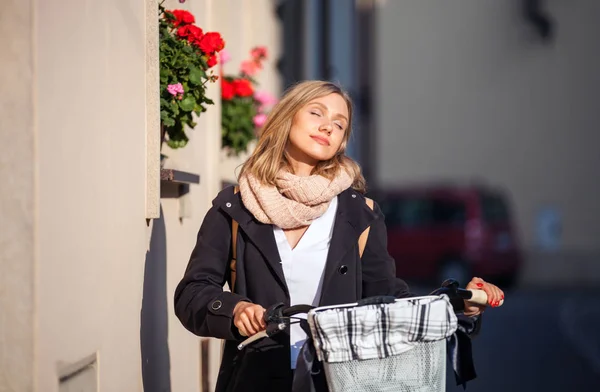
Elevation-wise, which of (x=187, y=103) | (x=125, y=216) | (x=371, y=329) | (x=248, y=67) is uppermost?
(x=248, y=67)

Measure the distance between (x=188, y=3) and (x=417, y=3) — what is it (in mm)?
25230

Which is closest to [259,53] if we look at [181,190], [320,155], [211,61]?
[181,190]

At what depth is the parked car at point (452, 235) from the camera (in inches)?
856

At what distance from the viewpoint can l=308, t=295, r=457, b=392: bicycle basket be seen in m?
2.85

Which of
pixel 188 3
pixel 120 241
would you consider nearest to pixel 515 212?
pixel 188 3

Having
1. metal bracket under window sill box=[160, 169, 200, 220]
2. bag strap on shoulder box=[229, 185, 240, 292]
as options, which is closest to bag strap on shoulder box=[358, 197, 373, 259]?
bag strap on shoulder box=[229, 185, 240, 292]

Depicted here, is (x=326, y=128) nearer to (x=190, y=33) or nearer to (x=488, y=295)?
(x=488, y=295)

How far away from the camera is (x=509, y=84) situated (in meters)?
30.0

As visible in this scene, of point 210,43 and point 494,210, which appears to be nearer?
point 210,43

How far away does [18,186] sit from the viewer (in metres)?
2.88

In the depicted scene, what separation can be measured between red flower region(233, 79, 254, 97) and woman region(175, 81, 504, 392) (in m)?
4.87

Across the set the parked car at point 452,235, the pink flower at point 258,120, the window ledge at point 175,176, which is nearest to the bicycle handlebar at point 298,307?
the window ledge at point 175,176

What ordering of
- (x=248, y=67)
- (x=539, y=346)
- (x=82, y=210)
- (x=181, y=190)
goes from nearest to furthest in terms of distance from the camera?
(x=82, y=210), (x=181, y=190), (x=248, y=67), (x=539, y=346)

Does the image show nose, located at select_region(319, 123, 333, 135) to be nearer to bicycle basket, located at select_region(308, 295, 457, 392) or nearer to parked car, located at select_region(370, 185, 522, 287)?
bicycle basket, located at select_region(308, 295, 457, 392)
